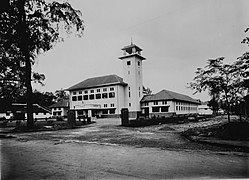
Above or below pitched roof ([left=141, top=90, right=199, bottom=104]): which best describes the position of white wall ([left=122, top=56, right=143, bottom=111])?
above

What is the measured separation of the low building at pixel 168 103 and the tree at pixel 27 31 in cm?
195

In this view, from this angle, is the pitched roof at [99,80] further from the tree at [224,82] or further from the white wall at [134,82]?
the tree at [224,82]

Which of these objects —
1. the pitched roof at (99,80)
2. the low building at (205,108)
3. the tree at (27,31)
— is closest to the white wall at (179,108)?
the low building at (205,108)

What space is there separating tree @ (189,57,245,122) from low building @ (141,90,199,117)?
0.37 m

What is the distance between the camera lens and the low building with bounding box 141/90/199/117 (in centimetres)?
399

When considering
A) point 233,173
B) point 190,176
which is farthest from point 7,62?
point 233,173

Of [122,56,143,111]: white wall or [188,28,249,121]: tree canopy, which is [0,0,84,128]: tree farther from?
[188,28,249,121]: tree canopy

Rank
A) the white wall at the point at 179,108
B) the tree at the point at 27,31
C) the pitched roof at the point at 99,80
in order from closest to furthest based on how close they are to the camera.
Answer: the tree at the point at 27,31
the pitched roof at the point at 99,80
the white wall at the point at 179,108

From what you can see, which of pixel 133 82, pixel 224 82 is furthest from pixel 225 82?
pixel 133 82

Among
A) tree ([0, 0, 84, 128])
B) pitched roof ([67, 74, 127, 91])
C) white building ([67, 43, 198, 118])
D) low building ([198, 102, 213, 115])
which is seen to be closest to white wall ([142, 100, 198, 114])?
white building ([67, 43, 198, 118])

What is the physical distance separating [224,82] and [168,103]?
1.39 metres

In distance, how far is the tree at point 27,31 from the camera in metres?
2.67

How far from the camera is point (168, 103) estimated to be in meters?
5.07

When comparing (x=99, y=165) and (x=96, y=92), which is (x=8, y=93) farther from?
(x=96, y=92)
